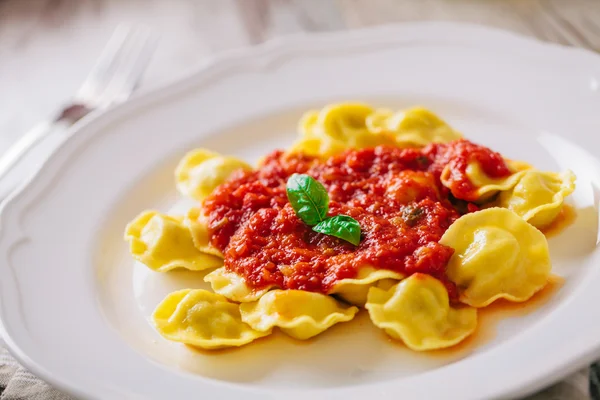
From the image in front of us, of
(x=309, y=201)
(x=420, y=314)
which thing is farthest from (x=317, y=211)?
(x=420, y=314)

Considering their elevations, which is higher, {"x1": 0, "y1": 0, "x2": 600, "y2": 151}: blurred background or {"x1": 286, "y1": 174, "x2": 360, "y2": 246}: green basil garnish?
{"x1": 286, "y1": 174, "x2": 360, "y2": 246}: green basil garnish

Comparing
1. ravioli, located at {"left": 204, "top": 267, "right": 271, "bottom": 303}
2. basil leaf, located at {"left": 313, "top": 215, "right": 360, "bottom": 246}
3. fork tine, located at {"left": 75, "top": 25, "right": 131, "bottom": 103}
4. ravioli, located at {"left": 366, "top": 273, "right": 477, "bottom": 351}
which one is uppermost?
fork tine, located at {"left": 75, "top": 25, "right": 131, "bottom": 103}

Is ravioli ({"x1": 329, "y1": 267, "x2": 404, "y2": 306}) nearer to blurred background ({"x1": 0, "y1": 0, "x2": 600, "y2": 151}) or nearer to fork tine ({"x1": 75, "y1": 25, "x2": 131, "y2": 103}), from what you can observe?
fork tine ({"x1": 75, "y1": 25, "x2": 131, "y2": 103})

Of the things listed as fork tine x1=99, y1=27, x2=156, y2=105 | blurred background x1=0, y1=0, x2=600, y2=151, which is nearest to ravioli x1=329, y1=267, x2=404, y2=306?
fork tine x1=99, y1=27, x2=156, y2=105

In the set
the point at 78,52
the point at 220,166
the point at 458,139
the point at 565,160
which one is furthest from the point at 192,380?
the point at 78,52

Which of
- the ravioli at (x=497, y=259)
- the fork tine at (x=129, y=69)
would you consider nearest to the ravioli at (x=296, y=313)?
the ravioli at (x=497, y=259)

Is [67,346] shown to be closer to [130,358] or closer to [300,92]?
[130,358]
